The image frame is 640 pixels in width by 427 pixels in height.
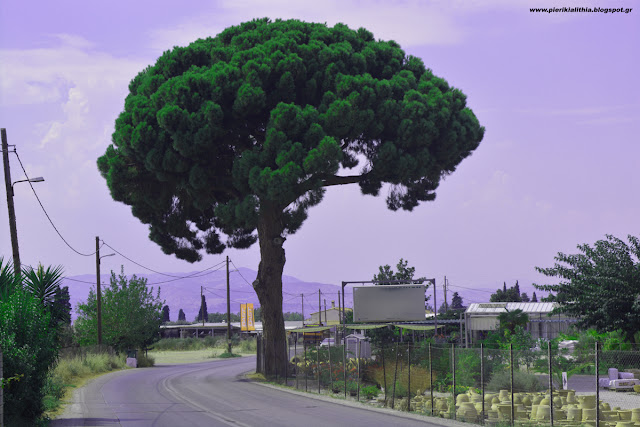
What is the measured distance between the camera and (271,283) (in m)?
36.8

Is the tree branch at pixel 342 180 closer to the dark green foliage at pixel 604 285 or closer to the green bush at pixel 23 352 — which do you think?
the dark green foliage at pixel 604 285

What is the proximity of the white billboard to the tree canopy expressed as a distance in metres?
4.10

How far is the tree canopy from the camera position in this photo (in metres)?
32.6

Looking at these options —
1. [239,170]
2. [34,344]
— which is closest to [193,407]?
[34,344]

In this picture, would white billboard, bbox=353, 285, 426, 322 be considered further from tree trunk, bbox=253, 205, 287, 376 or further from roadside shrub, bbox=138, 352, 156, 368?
roadside shrub, bbox=138, 352, 156, 368

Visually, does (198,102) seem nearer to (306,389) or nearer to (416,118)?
(416,118)

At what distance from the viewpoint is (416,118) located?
3450 cm

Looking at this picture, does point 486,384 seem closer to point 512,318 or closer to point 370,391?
point 370,391

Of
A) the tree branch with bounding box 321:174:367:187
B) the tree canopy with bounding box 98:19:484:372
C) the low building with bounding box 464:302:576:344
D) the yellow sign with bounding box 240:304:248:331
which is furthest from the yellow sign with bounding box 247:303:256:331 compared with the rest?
the tree branch with bounding box 321:174:367:187

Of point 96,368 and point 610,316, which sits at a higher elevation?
point 610,316

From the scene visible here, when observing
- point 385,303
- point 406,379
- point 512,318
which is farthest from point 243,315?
point 406,379

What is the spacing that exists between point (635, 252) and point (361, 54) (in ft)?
49.1

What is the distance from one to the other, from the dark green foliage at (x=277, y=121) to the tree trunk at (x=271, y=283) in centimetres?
112

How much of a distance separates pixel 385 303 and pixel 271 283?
18.3 feet
